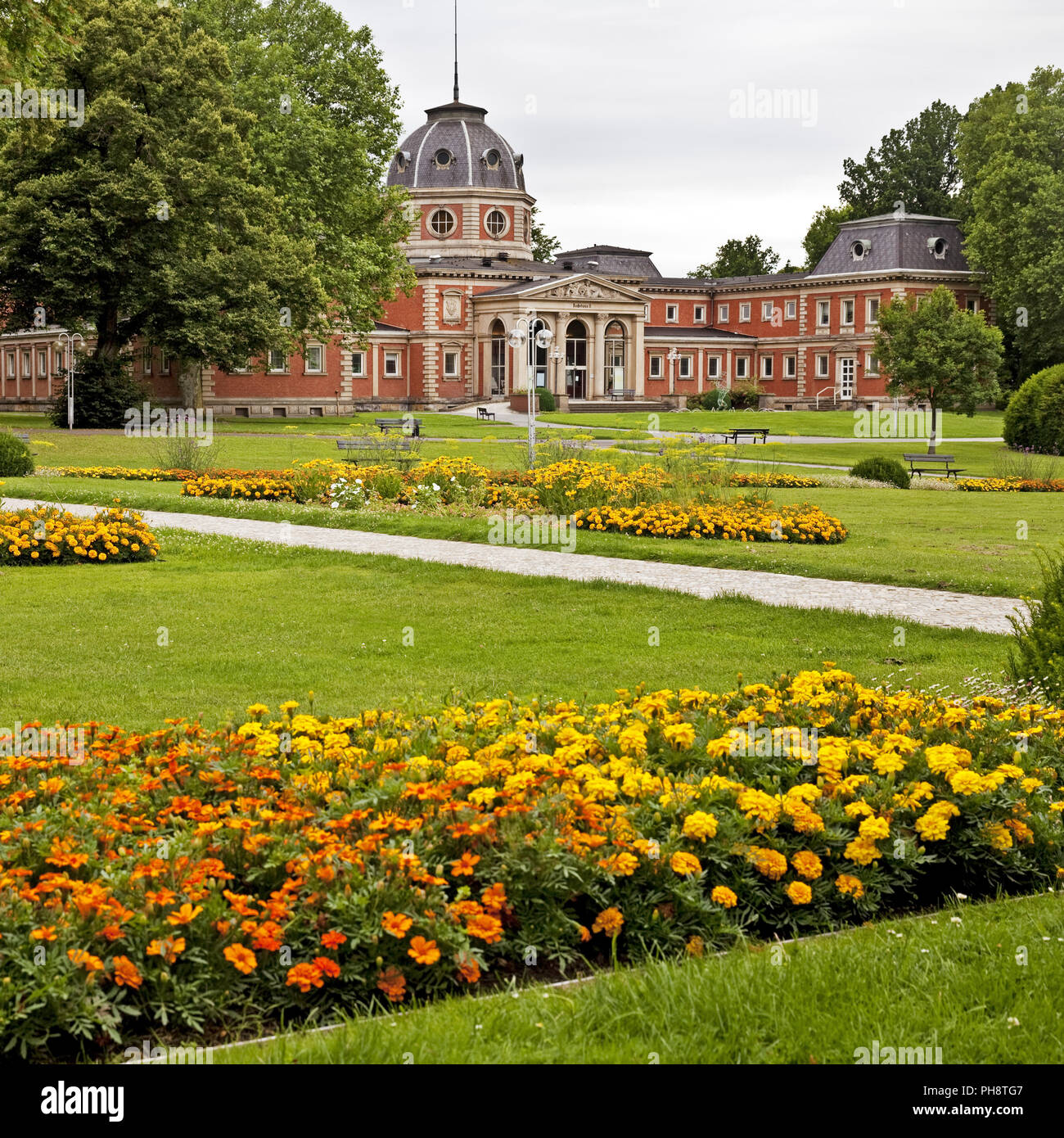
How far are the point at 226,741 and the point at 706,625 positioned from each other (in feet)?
19.1

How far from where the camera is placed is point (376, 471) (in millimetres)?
21781

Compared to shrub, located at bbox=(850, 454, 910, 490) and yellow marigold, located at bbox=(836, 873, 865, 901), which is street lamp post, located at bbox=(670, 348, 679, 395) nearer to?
shrub, located at bbox=(850, 454, 910, 490)

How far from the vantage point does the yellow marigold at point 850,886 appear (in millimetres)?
4996

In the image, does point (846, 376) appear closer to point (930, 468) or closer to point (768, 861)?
point (930, 468)

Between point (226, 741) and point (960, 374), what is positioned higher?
point (960, 374)

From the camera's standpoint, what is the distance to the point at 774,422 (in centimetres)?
5603

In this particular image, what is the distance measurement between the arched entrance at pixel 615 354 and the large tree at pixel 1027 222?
20976 mm

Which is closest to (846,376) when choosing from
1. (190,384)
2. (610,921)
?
(190,384)

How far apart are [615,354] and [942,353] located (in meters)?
41.0

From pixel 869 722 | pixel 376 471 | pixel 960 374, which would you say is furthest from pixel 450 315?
pixel 869 722

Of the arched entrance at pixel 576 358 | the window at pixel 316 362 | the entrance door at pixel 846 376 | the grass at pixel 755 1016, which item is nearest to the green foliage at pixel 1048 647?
the grass at pixel 755 1016

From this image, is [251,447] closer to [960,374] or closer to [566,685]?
[960,374]
